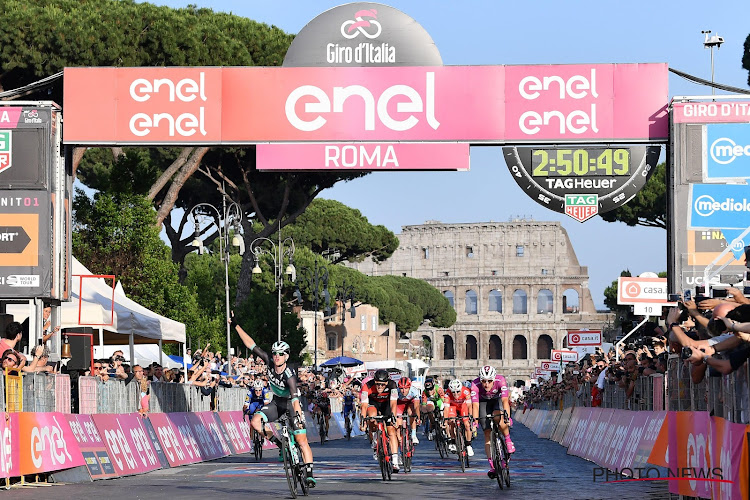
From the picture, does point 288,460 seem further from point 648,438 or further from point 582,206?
Result: point 582,206

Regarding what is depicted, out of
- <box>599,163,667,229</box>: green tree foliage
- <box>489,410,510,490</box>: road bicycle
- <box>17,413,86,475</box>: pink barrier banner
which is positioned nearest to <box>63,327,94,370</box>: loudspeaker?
<box>17,413,86,475</box>: pink barrier banner

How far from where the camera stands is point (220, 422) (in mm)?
26641

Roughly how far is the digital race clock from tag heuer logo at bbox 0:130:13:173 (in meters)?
6.88

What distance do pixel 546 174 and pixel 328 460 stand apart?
23.7ft

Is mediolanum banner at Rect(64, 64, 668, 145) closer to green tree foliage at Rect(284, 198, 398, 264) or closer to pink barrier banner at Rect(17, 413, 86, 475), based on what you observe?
pink barrier banner at Rect(17, 413, 86, 475)

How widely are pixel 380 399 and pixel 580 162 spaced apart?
4569 millimetres

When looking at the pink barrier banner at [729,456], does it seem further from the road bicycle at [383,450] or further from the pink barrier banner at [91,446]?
the pink barrier banner at [91,446]

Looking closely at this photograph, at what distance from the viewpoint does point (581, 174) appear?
773 inches

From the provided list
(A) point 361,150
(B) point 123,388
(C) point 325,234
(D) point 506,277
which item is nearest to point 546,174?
(A) point 361,150

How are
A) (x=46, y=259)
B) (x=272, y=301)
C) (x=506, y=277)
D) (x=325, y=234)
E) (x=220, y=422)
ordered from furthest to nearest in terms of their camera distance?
1. (x=506, y=277)
2. (x=325, y=234)
3. (x=272, y=301)
4. (x=220, y=422)
5. (x=46, y=259)

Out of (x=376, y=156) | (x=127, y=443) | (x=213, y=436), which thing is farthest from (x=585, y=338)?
(x=127, y=443)

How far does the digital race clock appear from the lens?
1950 cm

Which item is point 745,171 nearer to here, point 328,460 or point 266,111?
point 266,111

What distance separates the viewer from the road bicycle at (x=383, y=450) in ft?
55.7
